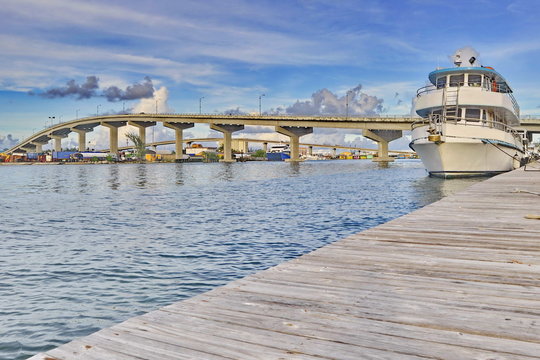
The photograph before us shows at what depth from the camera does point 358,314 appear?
3572 mm

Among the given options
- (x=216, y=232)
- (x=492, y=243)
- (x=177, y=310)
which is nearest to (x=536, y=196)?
(x=492, y=243)

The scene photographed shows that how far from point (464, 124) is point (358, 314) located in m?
32.8

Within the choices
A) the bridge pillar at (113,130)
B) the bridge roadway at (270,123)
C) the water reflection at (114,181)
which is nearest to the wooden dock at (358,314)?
the water reflection at (114,181)

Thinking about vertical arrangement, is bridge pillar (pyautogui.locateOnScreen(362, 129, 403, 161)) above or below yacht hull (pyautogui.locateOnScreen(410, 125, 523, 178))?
above

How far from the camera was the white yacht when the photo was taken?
32.3 m

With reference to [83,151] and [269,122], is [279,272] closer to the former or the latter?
[269,122]

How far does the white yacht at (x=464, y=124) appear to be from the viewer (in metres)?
32.3

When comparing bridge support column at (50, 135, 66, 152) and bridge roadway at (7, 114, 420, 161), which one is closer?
bridge roadway at (7, 114, 420, 161)

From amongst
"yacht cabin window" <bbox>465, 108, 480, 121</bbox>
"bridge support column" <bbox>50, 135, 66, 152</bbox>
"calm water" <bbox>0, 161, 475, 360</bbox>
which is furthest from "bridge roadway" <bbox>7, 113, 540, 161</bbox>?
"calm water" <bbox>0, 161, 475, 360</bbox>

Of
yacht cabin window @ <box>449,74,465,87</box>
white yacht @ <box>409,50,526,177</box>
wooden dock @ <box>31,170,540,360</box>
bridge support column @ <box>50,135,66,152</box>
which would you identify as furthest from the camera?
bridge support column @ <box>50,135,66,152</box>

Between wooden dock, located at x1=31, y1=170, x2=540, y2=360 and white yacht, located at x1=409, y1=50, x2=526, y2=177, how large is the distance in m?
28.1

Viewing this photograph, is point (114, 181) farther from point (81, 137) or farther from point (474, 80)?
point (81, 137)

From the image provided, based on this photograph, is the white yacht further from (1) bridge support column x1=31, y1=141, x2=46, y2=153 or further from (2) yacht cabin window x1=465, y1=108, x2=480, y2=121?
(1) bridge support column x1=31, y1=141, x2=46, y2=153

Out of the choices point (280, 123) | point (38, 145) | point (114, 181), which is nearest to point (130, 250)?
point (114, 181)
